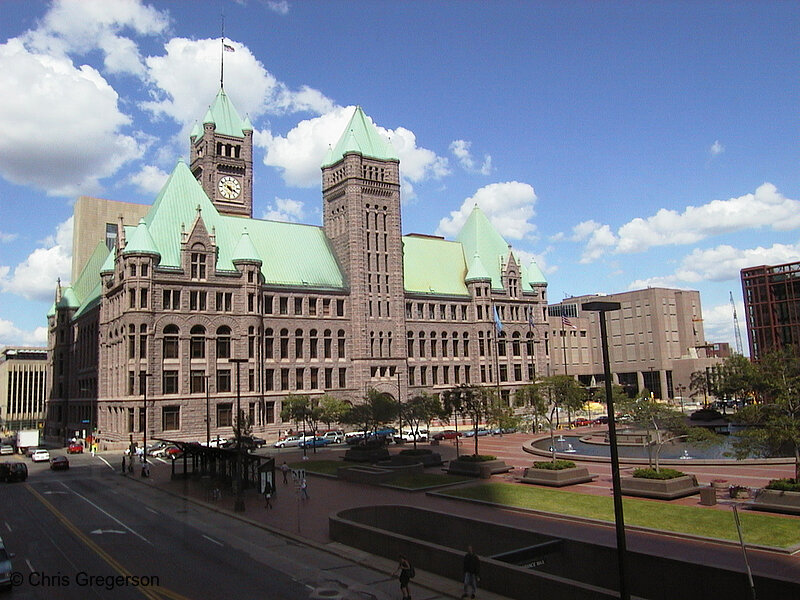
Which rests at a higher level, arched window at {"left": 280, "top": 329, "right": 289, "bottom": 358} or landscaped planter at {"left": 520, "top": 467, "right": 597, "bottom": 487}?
arched window at {"left": 280, "top": 329, "right": 289, "bottom": 358}

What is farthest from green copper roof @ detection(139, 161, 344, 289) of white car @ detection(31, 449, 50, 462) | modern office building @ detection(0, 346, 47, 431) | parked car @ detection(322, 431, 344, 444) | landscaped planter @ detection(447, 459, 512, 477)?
modern office building @ detection(0, 346, 47, 431)

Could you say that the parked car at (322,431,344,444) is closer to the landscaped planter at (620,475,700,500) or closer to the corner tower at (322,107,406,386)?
the corner tower at (322,107,406,386)

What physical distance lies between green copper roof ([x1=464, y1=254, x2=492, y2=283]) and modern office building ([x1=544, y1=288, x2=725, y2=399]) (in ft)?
133

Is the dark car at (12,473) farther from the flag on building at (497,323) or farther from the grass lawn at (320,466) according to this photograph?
the flag on building at (497,323)

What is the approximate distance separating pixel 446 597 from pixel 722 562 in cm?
929

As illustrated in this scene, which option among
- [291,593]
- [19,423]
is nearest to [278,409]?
[291,593]

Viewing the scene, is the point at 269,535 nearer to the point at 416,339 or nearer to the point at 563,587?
the point at 563,587

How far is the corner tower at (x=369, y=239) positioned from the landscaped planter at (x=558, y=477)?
5302 cm

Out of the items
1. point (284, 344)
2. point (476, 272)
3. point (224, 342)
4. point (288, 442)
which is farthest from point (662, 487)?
point (476, 272)

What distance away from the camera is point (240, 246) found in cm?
8250

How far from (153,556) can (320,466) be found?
27158 mm

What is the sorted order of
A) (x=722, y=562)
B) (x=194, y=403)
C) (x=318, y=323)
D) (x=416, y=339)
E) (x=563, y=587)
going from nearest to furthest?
1. (x=563, y=587)
2. (x=722, y=562)
3. (x=194, y=403)
4. (x=318, y=323)
5. (x=416, y=339)

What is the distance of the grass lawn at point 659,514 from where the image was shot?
24250 millimetres

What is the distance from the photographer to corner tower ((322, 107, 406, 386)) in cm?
9212
